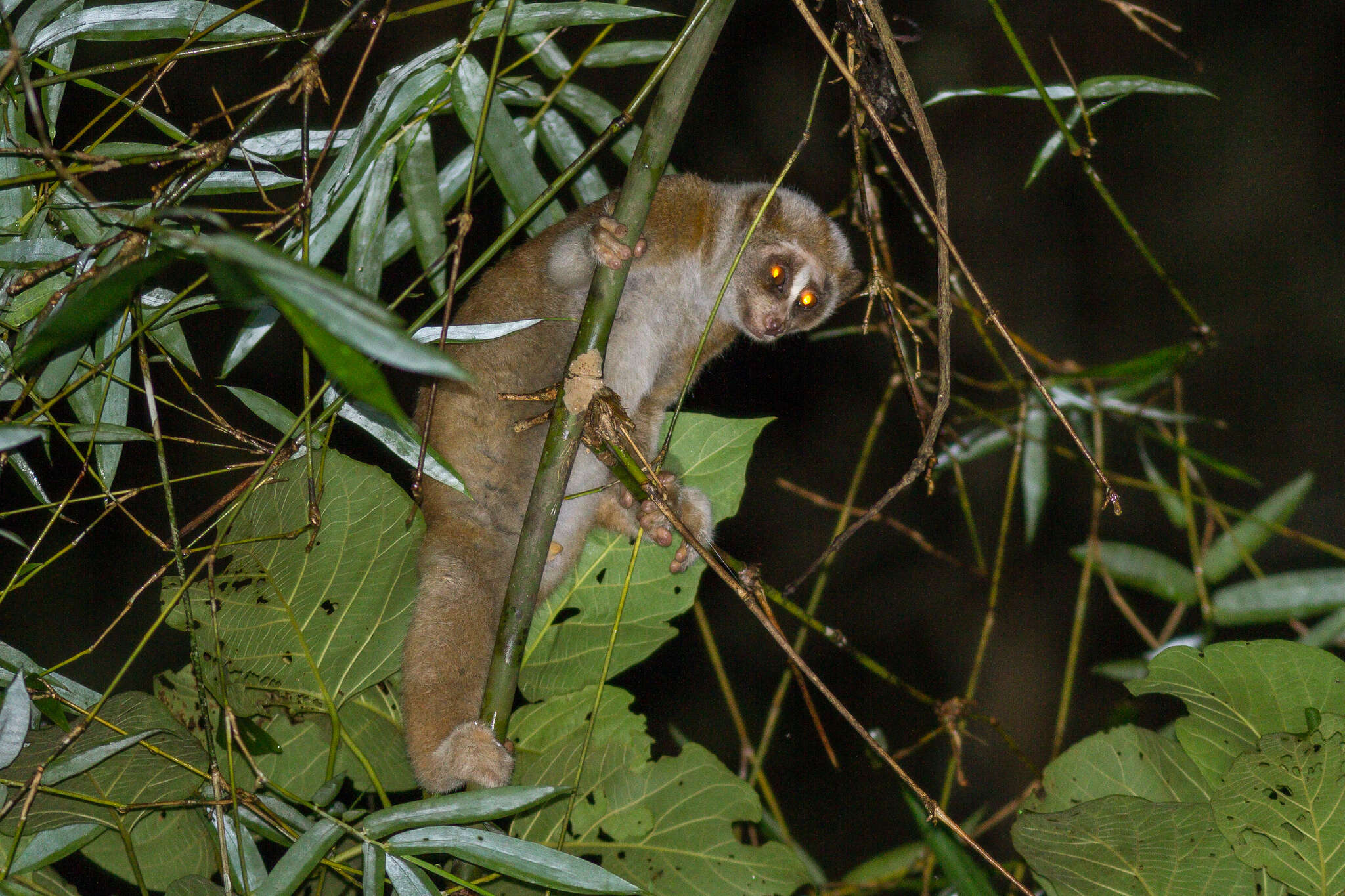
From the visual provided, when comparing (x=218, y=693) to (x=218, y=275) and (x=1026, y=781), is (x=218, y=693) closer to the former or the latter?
(x=218, y=275)

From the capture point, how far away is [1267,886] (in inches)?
60.6

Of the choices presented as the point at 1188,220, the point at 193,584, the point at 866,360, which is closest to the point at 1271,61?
the point at 1188,220

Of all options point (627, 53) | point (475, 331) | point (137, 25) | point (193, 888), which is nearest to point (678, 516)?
point (475, 331)

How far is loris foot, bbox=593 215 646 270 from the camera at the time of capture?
1767 mm

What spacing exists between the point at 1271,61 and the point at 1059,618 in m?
3.64

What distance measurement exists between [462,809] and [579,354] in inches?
30.1

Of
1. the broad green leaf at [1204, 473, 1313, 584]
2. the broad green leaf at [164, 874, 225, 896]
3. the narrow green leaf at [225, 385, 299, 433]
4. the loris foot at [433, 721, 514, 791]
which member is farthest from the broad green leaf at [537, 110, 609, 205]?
the broad green leaf at [1204, 473, 1313, 584]

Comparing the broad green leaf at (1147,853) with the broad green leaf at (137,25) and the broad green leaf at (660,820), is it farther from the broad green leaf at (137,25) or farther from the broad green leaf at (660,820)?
the broad green leaf at (137,25)

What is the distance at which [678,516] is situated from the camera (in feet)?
5.73

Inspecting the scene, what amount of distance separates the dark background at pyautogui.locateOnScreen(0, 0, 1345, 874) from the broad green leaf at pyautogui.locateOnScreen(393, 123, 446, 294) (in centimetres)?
357

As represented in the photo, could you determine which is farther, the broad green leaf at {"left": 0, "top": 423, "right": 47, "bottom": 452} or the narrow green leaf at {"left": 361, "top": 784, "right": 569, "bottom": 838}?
the narrow green leaf at {"left": 361, "top": 784, "right": 569, "bottom": 838}

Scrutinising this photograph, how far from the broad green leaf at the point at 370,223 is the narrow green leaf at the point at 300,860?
3.11 ft

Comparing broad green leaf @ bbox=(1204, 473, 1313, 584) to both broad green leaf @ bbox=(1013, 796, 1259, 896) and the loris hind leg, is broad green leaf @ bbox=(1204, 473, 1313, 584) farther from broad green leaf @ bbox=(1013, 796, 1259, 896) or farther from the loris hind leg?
the loris hind leg

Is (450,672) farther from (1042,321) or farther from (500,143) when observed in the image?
(1042,321)
